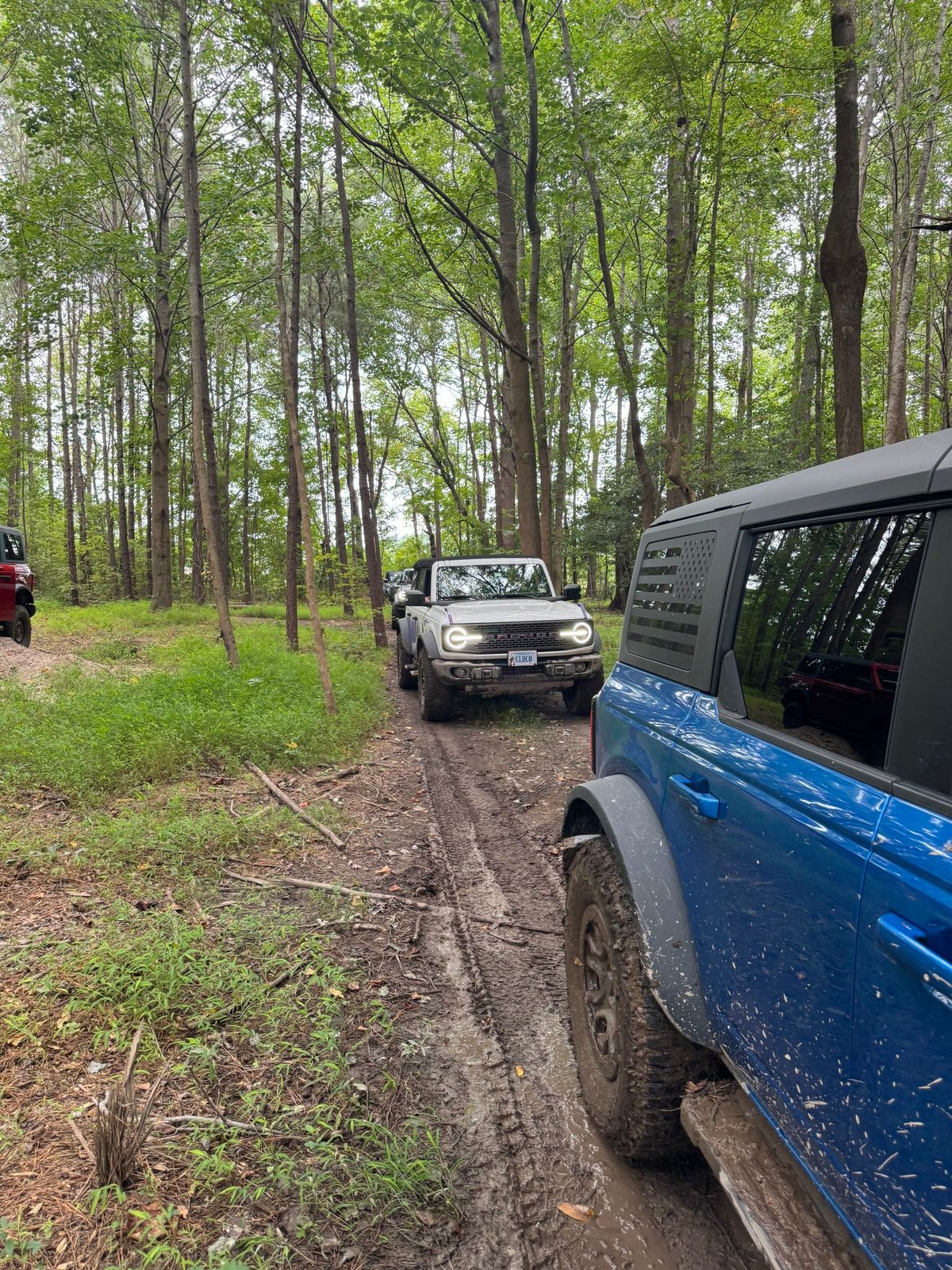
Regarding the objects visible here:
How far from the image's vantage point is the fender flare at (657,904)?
1.74 meters

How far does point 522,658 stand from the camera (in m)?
7.18

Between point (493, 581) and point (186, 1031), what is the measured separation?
21.9ft

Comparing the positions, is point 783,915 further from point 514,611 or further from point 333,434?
point 333,434

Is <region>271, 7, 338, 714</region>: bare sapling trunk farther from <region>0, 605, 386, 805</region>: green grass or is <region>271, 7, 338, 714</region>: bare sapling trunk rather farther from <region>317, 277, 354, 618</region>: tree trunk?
<region>317, 277, 354, 618</region>: tree trunk

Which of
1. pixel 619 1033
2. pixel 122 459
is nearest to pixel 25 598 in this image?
pixel 122 459

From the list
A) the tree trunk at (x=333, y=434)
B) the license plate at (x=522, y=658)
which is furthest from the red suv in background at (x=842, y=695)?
the tree trunk at (x=333, y=434)

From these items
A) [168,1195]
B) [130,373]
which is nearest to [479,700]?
[168,1195]

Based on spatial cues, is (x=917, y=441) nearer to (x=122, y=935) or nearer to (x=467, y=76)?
(x=122, y=935)

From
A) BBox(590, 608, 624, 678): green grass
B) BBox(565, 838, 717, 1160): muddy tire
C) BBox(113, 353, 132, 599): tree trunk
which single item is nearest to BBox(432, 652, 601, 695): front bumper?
BBox(590, 608, 624, 678): green grass

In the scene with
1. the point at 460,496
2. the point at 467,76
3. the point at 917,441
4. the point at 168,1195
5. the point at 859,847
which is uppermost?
the point at 467,76

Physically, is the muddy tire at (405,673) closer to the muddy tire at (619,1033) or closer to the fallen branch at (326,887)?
the fallen branch at (326,887)

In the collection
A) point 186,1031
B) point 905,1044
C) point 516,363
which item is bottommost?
point 186,1031

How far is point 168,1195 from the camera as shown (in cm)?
184

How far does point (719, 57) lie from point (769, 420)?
10685 mm
